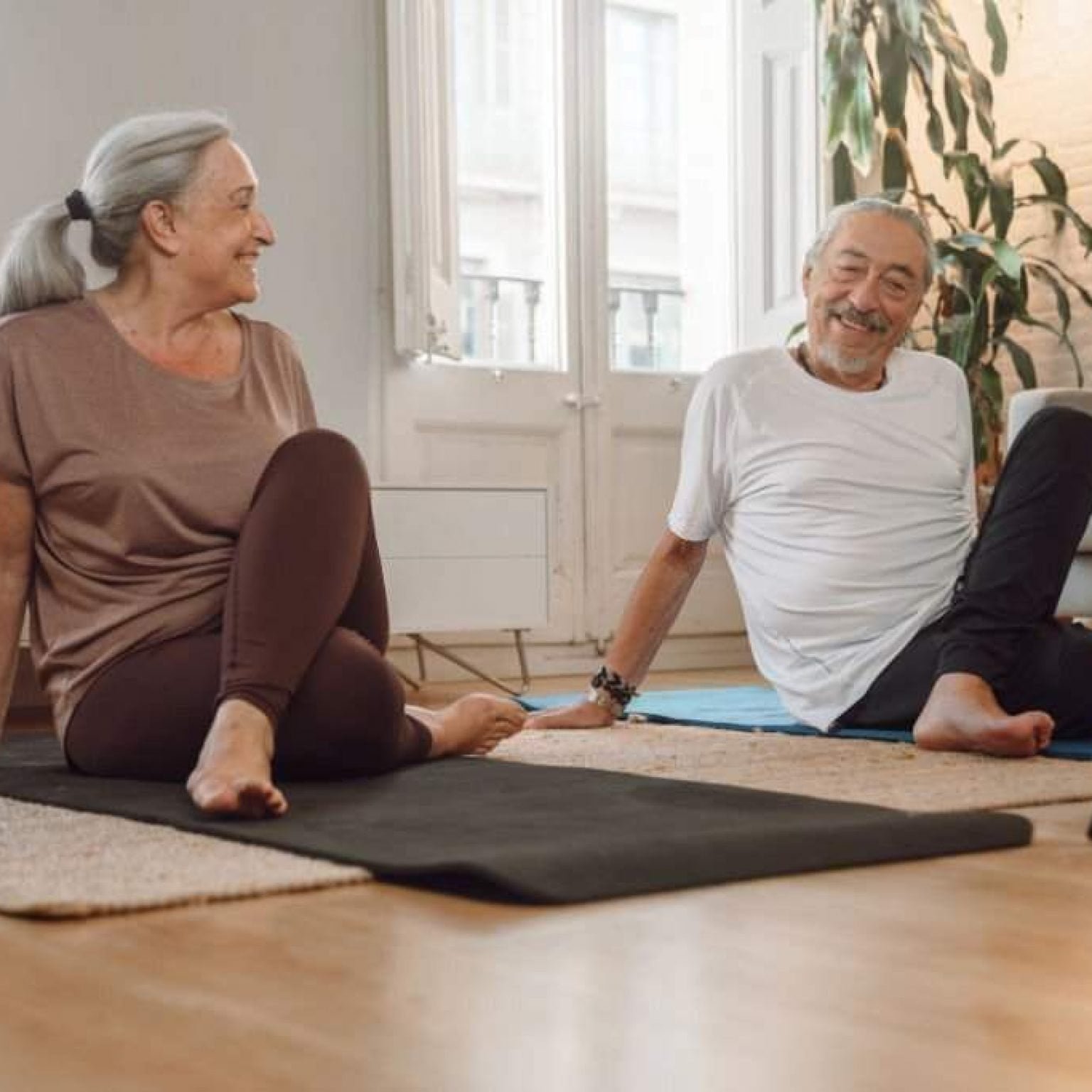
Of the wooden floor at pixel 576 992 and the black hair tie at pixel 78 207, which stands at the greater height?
the black hair tie at pixel 78 207

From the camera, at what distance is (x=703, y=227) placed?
18.0 feet

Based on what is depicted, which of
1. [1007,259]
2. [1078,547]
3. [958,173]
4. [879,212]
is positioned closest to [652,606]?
[879,212]

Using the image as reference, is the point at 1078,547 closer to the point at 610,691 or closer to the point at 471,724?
the point at 610,691

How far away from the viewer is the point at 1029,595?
2.51 m

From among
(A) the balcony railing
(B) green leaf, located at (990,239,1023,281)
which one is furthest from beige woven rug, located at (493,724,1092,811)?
(B) green leaf, located at (990,239,1023,281)

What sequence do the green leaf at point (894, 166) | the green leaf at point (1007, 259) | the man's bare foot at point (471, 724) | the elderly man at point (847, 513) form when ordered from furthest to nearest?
the green leaf at point (894, 166) → the green leaf at point (1007, 259) → the elderly man at point (847, 513) → the man's bare foot at point (471, 724)

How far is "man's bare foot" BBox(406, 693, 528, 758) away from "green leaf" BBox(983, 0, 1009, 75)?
3.53 meters

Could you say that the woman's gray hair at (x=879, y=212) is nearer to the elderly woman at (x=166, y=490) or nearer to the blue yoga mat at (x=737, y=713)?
the blue yoga mat at (x=737, y=713)

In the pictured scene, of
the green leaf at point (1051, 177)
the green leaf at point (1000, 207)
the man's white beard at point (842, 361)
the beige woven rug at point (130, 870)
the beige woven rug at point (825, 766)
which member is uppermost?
the green leaf at point (1051, 177)

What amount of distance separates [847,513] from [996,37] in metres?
2.96

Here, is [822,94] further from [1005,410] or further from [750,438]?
[750,438]

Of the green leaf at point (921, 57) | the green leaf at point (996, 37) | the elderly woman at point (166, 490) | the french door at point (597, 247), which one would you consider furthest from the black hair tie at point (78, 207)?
the green leaf at point (996, 37)

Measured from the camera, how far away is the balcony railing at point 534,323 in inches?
194

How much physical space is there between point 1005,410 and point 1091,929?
448cm
